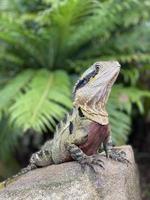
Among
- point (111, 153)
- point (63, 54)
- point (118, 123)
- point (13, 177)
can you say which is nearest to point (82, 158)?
point (111, 153)

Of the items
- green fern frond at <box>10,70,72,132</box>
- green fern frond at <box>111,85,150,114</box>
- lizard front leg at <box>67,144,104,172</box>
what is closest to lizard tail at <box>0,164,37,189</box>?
lizard front leg at <box>67,144,104,172</box>

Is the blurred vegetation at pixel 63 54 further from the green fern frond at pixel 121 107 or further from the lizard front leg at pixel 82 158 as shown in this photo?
the lizard front leg at pixel 82 158

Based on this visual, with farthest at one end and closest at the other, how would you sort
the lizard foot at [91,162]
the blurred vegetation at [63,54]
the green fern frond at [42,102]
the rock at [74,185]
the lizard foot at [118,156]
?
the blurred vegetation at [63,54], the green fern frond at [42,102], the lizard foot at [118,156], the lizard foot at [91,162], the rock at [74,185]

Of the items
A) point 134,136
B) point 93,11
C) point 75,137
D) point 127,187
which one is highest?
point 93,11

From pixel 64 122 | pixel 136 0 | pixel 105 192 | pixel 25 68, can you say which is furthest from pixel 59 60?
pixel 105 192

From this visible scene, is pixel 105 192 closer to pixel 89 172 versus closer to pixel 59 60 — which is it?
pixel 89 172

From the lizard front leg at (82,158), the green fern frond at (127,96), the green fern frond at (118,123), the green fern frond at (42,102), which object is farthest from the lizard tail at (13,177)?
the green fern frond at (127,96)
